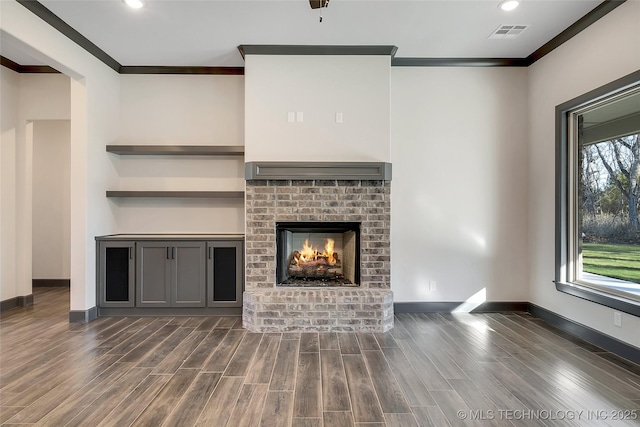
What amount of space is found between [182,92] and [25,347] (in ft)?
10.3

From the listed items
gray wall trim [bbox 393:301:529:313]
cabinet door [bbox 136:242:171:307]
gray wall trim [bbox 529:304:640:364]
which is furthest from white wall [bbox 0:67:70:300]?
gray wall trim [bbox 529:304:640:364]

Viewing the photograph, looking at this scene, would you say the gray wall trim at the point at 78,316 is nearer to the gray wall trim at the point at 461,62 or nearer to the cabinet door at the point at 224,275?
the cabinet door at the point at 224,275

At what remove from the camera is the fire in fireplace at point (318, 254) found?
3.63 metres

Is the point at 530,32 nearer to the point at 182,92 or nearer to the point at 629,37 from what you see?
the point at 629,37

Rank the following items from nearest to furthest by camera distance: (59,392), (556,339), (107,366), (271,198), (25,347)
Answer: (59,392) < (107,366) < (25,347) < (556,339) < (271,198)

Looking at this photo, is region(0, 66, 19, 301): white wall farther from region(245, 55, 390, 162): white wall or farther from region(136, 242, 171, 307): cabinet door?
region(245, 55, 390, 162): white wall

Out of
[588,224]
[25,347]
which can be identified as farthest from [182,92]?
[588,224]

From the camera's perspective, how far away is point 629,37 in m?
2.60

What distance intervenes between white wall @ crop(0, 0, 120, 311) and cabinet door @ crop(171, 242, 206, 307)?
0.91 meters

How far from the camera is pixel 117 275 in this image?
12.2 feet

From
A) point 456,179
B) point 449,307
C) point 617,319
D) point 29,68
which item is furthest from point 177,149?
point 617,319

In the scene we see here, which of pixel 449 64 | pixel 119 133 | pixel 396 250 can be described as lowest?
pixel 396 250

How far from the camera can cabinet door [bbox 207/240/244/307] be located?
12.1 ft

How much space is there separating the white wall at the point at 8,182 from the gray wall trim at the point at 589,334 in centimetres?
640
